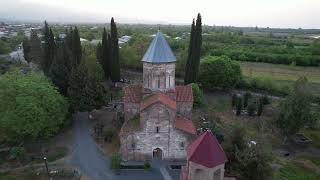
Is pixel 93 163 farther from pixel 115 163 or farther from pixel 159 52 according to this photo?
pixel 159 52

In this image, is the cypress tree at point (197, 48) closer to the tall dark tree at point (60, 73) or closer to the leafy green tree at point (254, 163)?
the tall dark tree at point (60, 73)

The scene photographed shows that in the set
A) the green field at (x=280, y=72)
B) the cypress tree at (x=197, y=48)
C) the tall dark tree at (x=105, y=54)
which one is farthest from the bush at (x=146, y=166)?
the green field at (x=280, y=72)

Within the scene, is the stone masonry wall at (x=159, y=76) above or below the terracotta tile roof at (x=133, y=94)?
above

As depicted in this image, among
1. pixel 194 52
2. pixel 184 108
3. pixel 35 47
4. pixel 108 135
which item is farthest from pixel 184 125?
pixel 35 47

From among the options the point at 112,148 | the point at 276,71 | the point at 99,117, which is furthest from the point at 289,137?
the point at 276,71

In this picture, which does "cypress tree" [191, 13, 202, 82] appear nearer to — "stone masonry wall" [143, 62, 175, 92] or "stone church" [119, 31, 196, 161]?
"stone church" [119, 31, 196, 161]

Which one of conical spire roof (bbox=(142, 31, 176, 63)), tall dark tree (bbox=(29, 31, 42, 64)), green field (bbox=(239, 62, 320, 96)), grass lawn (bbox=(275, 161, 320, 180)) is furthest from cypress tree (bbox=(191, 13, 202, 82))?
tall dark tree (bbox=(29, 31, 42, 64))

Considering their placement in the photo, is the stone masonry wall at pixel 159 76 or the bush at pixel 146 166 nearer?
the bush at pixel 146 166
